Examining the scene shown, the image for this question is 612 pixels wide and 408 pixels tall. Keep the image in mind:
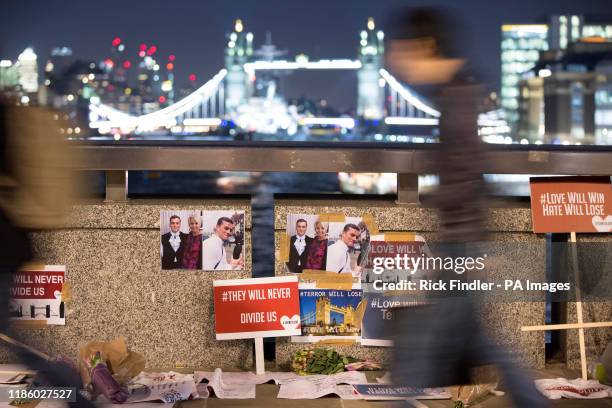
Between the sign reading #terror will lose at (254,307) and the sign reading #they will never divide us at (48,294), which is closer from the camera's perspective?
the sign reading #terror will lose at (254,307)

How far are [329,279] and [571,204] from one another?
141cm

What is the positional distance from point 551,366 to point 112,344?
95.7 inches

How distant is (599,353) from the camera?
538 cm

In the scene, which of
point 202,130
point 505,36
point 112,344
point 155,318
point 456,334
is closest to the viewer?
point 456,334

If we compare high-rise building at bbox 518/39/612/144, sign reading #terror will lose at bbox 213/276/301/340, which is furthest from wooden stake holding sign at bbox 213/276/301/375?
high-rise building at bbox 518/39/612/144

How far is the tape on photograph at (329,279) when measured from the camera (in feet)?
17.5

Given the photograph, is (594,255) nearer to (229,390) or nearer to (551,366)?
(551,366)

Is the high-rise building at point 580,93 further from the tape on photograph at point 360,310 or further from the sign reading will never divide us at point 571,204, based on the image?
the tape on photograph at point 360,310

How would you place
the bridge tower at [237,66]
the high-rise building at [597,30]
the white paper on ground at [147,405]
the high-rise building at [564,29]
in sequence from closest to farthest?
the white paper on ground at [147,405]
the bridge tower at [237,66]
the high-rise building at [597,30]
the high-rise building at [564,29]

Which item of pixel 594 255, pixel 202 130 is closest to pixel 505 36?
pixel 202 130

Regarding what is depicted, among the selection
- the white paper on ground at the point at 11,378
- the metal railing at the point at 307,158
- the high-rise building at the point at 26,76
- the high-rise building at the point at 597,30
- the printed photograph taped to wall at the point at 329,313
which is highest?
the high-rise building at the point at 597,30

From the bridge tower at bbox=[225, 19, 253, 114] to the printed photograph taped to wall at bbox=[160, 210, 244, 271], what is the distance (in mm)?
91067

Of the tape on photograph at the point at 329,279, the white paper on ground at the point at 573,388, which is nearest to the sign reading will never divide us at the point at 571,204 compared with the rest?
the white paper on ground at the point at 573,388

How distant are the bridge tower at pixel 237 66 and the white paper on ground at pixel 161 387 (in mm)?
91414
